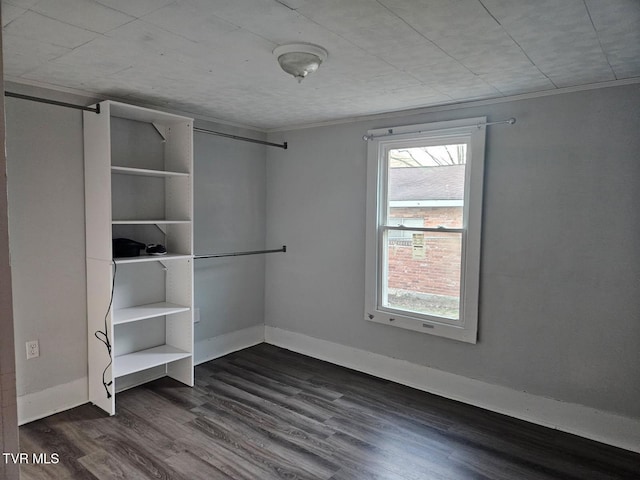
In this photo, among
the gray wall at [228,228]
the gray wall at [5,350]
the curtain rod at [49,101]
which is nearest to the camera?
the gray wall at [5,350]

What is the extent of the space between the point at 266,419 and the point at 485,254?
2038 millimetres

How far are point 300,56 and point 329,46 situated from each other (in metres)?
0.15

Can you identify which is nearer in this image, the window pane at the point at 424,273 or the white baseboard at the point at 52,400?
the white baseboard at the point at 52,400

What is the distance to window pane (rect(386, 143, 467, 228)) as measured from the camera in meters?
3.35

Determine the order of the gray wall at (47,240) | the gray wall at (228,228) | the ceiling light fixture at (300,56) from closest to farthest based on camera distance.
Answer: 1. the ceiling light fixture at (300,56)
2. the gray wall at (47,240)
3. the gray wall at (228,228)

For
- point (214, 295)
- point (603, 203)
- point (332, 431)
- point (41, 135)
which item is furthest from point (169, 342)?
point (603, 203)

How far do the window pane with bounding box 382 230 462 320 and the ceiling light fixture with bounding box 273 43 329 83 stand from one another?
1.83 m

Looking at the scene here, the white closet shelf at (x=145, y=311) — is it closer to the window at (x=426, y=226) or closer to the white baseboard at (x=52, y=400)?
the white baseboard at (x=52, y=400)

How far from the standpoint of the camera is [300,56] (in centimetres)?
212

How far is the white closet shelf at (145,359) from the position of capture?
10.4ft

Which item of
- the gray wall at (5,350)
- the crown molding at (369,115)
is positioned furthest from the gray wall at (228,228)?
the gray wall at (5,350)

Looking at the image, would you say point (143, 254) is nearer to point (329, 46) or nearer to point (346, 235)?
point (346, 235)

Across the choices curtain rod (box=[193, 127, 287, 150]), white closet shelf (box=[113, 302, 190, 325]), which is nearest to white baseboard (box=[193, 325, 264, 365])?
white closet shelf (box=[113, 302, 190, 325])

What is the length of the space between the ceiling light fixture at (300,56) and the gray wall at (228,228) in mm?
1946
